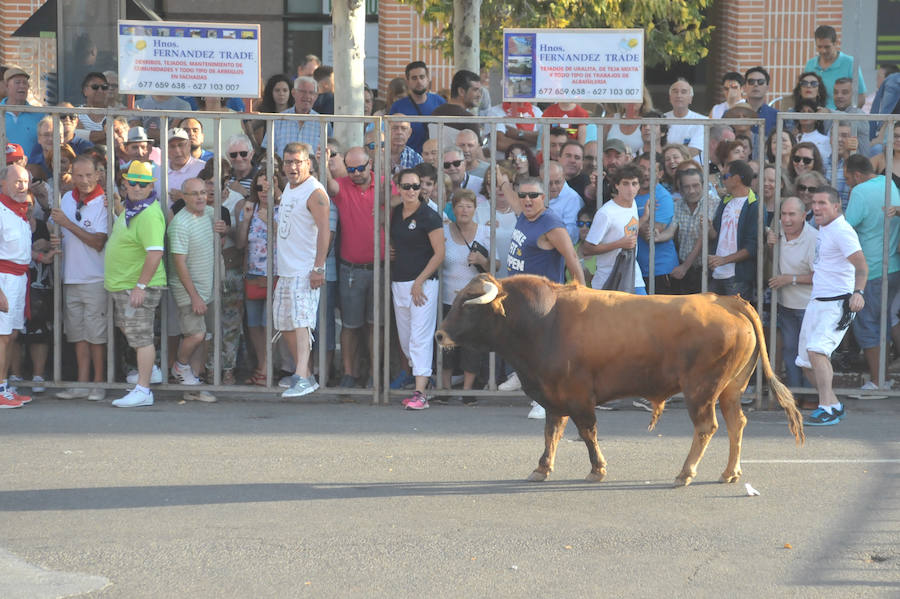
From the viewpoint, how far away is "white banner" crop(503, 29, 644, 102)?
36.0ft

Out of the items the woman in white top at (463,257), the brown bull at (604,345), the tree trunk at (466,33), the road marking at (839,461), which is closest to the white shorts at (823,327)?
the road marking at (839,461)

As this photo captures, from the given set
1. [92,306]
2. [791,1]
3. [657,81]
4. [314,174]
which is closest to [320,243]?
[314,174]

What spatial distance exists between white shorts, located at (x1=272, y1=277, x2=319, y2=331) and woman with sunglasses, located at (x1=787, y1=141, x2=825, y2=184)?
4.13 meters

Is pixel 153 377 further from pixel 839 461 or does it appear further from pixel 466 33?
pixel 466 33

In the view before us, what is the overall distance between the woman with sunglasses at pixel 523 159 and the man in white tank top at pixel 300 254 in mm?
1899

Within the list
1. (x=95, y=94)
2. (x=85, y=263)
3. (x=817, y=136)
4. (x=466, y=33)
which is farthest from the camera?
(x=466, y=33)

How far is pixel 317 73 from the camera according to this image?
15.3 metres

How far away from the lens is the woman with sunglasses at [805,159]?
443 inches

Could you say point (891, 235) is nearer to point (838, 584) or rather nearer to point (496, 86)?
point (838, 584)

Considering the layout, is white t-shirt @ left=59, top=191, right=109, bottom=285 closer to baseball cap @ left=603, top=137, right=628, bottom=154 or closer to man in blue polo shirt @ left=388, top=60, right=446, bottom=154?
man in blue polo shirt @ left=388, top=60, right=446, bottom=154

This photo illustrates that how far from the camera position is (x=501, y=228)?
1112 centimetres

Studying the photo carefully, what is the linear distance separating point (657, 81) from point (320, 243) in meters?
14.8

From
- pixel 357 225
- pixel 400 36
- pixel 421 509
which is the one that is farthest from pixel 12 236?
pixel 400 36

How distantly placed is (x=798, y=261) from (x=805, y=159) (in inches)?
41.3
